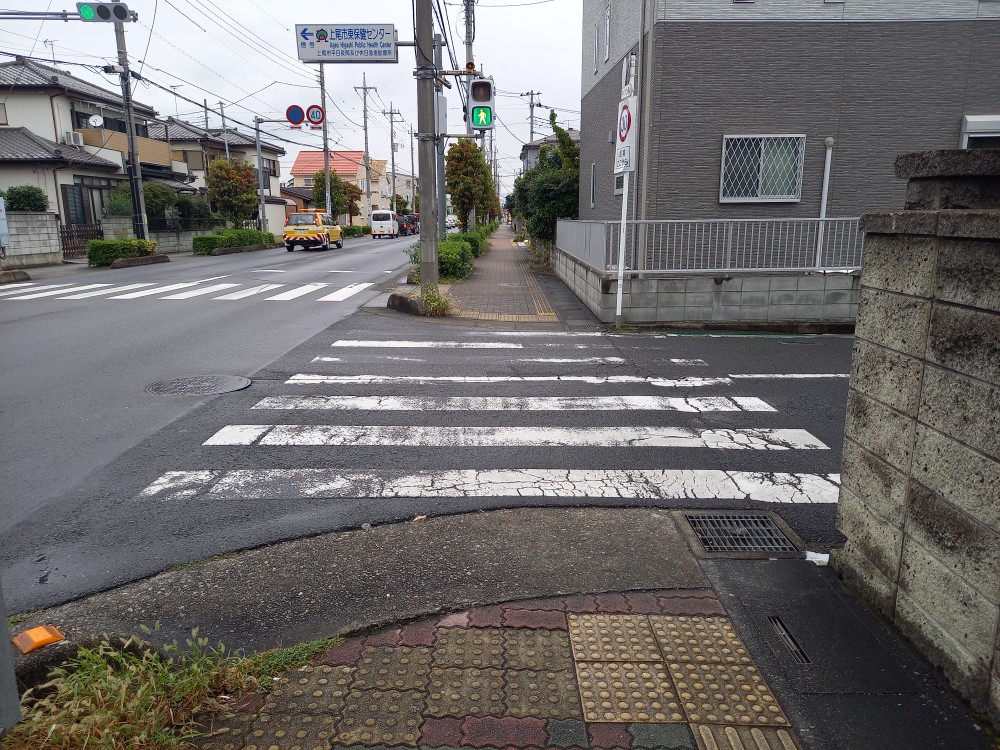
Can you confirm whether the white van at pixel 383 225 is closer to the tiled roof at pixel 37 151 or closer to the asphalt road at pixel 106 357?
the tiled roof at pixel 37 151

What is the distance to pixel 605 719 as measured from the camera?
2.77 meters

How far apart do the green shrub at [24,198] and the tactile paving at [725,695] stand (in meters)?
33.4

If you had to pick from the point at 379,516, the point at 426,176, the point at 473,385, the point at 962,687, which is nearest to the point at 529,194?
the point at 426,176

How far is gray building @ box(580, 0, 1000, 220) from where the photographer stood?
12711 millimetres

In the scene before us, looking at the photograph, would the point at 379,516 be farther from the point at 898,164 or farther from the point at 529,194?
the point at 529,194

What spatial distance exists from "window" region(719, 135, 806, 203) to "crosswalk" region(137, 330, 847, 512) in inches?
215

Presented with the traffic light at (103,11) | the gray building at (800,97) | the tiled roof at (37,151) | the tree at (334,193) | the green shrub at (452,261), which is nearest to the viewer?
the gray building at (800,97)

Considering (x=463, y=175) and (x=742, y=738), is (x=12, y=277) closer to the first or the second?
(x=463, y=175)

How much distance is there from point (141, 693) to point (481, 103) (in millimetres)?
12137

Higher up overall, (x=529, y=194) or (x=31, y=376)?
(x=529, y=194)

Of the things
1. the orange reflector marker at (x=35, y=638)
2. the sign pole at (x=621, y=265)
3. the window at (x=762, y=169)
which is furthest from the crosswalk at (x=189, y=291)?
the orange reflector marker at (x=35, y=638)

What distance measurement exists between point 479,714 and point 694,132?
40.2 ft

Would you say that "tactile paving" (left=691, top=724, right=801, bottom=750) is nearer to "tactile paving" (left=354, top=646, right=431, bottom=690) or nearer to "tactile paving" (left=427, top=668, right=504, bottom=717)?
"tactile paving" (left=427, top=668, right=504, bottom=717)

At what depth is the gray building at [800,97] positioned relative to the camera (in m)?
12.7
